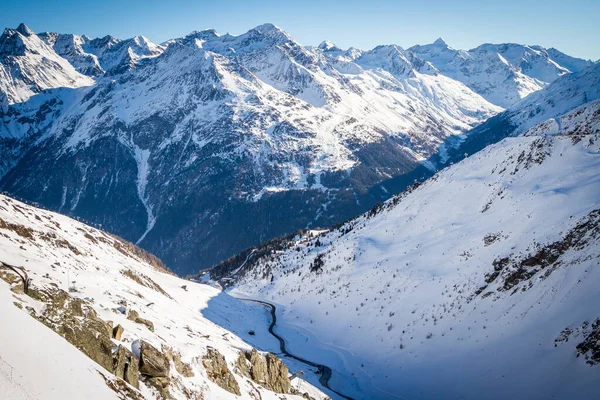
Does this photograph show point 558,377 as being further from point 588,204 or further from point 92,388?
point 92,388

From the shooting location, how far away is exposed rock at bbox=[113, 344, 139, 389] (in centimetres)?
1423

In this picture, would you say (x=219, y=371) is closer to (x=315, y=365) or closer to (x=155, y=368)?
(x=155, y=368)

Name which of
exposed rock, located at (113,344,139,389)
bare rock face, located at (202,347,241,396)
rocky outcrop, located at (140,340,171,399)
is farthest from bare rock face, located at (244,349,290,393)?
exposed rock, located at (113,344,139,389)

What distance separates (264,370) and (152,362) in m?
9.86

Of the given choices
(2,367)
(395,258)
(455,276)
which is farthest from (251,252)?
(2,367)

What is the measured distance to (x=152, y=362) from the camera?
15.5 meters

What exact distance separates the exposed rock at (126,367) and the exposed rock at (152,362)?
0.32 m

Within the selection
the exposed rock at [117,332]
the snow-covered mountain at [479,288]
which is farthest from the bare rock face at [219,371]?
the snow-covered mountain at [479,288]

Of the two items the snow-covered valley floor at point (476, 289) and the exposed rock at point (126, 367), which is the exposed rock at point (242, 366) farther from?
the snow-covered valley floor at point (476, 289)

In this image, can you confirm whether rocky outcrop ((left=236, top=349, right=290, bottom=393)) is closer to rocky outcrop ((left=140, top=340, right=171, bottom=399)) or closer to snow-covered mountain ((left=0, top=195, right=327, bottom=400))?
snow-covered mountain ((left=0, top=195, right=327, bottom=400))

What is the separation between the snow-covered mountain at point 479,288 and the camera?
2634 centimetres

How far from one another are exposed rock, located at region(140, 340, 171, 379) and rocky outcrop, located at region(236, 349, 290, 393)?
6.23m

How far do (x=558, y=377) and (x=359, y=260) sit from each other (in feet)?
137

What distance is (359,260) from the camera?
212ft
